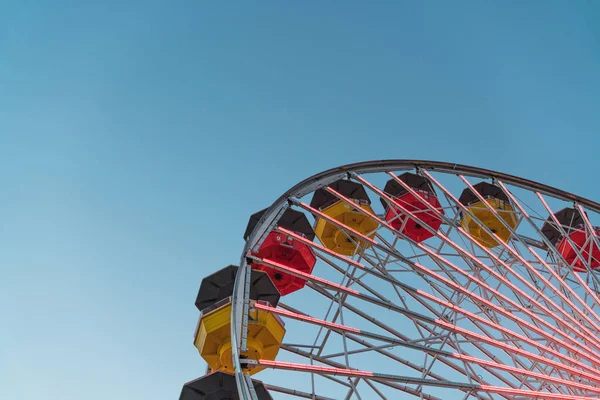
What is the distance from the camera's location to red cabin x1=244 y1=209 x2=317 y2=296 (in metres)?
17.6

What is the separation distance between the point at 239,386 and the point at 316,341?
14.0ft

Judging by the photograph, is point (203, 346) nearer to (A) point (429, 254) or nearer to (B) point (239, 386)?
(B) point (239, 386)

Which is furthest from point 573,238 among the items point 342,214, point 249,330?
point 249,330

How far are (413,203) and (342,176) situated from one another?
348cm

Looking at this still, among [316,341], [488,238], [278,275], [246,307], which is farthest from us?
[488,238]

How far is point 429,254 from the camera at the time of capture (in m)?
15.7

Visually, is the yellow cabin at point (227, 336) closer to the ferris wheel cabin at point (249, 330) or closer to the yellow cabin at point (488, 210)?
the ferris wheel cabin at point (249, 330)

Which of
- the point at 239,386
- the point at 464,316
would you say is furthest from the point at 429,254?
the point at 239,386

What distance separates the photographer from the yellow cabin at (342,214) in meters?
18.9

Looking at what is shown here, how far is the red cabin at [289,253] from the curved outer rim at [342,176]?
1.58 metres

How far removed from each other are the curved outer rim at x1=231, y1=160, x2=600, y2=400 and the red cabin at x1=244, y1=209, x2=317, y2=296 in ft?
5.20

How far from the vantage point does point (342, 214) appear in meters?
19.0

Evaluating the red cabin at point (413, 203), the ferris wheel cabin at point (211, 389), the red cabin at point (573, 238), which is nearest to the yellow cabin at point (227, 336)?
the ferris wheel cabin at point (211, 389)

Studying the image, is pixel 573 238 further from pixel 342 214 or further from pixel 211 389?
pixel 211 389
